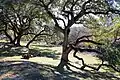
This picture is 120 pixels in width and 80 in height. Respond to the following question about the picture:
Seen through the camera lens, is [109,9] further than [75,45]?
No

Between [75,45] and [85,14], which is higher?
[85,14]

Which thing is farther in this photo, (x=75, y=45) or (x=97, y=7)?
(x=75, y=45)

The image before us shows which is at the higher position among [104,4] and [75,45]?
[104,4]

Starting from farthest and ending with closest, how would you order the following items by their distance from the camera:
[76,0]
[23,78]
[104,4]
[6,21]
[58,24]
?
[6,21]
[58,24]
[76,0]
[104,4]
[23,78]

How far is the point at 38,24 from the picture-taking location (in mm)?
44375

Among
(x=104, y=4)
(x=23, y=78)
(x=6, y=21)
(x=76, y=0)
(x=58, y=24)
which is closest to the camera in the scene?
(x=23, y=78)

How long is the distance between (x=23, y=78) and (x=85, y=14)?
932 cm

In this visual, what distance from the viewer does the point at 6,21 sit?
1670 inches

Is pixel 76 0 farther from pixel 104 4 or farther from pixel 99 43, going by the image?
pixel 99 43

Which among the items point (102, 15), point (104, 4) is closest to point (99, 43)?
point (102, 15)

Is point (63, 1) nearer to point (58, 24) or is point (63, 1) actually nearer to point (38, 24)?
point (58, 24)

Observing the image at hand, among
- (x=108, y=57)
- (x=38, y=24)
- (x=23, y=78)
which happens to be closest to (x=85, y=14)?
(x=108, y=57)

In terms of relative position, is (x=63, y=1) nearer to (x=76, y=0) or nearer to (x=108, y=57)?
(x=76, y=0)

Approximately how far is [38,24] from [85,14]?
21392 millimetres
